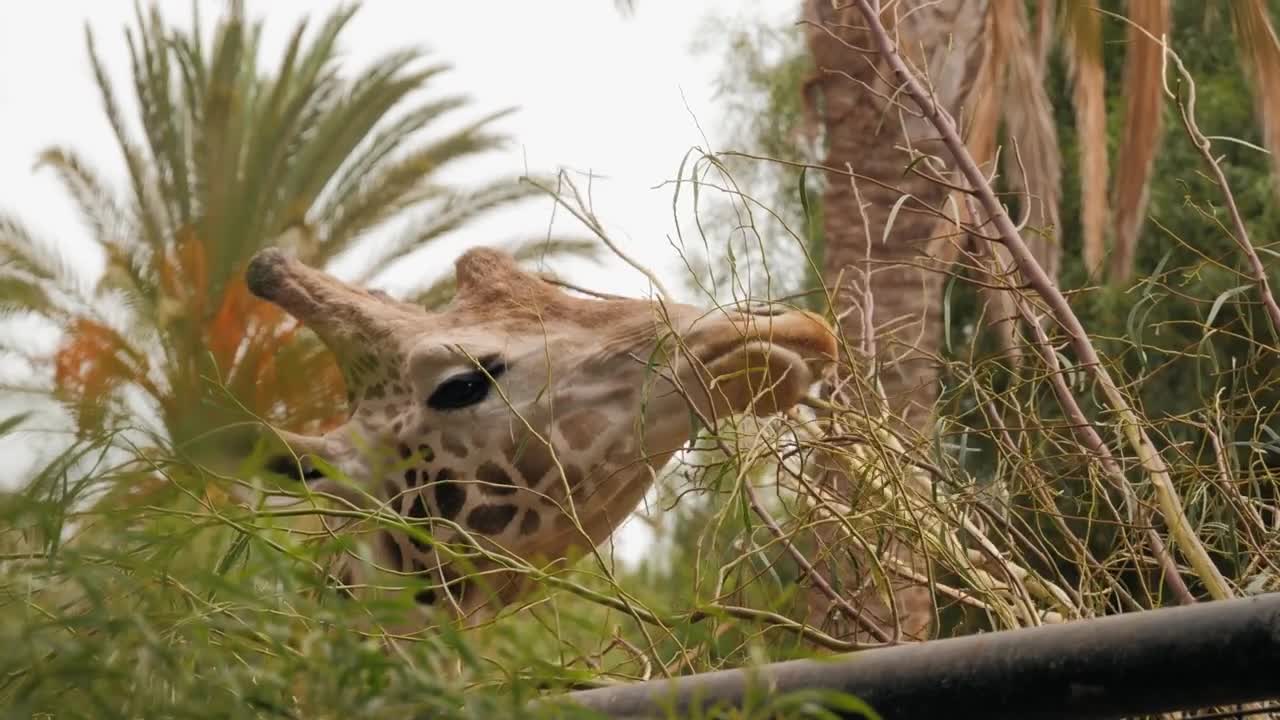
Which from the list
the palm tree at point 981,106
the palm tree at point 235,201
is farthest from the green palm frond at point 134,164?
the palm tree at point 981,106

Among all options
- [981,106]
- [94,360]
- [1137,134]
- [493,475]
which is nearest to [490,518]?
[493,475]

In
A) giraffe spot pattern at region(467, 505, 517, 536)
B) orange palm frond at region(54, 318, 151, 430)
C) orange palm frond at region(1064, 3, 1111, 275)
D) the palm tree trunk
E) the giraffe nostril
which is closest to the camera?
giraffe spot pattern at region(467, 505, 517, 536)

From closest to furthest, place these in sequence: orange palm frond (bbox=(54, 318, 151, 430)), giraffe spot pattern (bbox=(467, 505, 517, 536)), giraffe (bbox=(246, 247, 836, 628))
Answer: giraffe (bbox=(246, 247, 836, 628)) < giraffe spot pattern (bbox=(467, 505, 517, 536)) < orange palm frond (bbox=(54, 318, 151, 430))

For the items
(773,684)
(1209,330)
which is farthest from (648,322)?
(773,684)

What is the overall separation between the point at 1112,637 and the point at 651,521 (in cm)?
80

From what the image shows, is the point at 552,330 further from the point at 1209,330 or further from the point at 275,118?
the point at 275,118

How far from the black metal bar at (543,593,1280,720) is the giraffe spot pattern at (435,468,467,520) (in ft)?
3.97

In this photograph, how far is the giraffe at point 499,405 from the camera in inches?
78.7

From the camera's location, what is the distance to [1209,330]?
Result: 1410mm

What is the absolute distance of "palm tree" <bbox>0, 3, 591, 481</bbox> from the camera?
307 inches

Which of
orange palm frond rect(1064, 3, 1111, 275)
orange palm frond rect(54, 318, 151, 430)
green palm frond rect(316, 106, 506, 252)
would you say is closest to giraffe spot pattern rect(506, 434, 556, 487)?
orange palm frond rect(1064, 3, 1111, 275)

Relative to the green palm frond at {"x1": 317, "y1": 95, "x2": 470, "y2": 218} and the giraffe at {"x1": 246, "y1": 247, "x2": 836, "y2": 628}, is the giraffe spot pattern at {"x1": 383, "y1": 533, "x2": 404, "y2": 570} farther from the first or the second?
the green palm frond at {"x1": 317, "y1": 95, "x2": 470, "y2": 218}

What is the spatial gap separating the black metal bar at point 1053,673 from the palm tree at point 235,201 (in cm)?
685

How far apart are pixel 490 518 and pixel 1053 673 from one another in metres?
1.32
